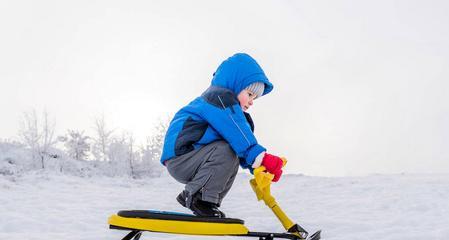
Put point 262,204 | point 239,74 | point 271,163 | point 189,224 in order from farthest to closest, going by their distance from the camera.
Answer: point 262,204
point 239,74
point 271,163
point 189,224

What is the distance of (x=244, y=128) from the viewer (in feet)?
7.63

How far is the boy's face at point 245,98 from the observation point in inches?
101

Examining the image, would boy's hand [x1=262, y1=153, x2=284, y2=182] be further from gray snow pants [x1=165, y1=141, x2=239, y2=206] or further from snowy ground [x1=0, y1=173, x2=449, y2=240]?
snowy ground [x1=0, y1=173, x2=449, y2=240]

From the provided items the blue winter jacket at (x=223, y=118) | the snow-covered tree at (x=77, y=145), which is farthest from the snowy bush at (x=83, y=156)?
the blue winter jacket at (x=223, y=118)

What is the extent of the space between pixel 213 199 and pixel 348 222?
10.7 feet

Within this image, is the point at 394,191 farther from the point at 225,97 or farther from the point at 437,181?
the point at 225,97

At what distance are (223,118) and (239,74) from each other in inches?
12.6

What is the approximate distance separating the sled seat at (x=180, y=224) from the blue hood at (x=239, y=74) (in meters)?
0.72

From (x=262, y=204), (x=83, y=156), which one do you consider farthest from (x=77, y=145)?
(x=262, y=204)

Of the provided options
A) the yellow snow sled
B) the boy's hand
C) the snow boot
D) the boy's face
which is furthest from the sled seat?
the boy's face

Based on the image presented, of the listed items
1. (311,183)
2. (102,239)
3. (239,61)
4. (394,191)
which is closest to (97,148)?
(311,183)

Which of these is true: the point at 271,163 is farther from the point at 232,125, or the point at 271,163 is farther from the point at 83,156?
the point at 83,156

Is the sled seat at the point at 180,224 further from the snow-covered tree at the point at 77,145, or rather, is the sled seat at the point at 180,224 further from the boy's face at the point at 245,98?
the snow-covered tree at the point at 77,145

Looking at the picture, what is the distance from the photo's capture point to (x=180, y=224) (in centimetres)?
219
